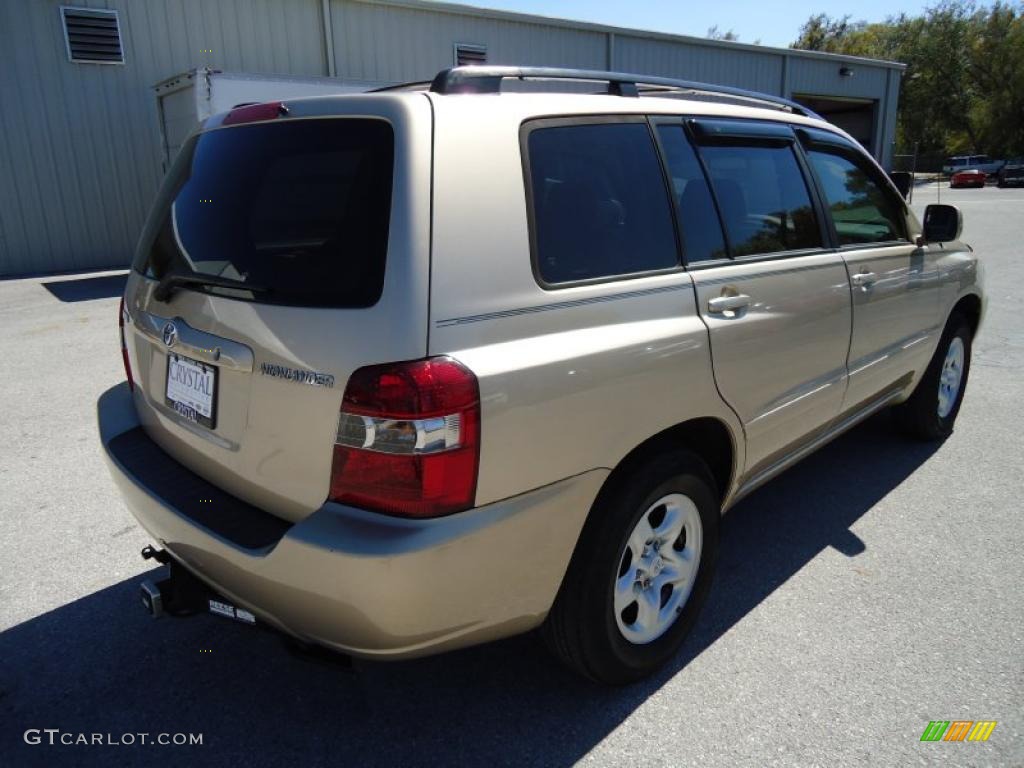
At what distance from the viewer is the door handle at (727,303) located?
2.50m

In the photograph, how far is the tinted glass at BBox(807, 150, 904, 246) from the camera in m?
3.42

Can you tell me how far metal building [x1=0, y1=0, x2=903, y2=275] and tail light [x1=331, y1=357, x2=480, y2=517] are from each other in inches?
508

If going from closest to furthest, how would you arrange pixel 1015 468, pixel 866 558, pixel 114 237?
pixel 866 558, pixel 1015 468, pixel 114 237

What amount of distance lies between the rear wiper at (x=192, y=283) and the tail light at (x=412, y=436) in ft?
1.63

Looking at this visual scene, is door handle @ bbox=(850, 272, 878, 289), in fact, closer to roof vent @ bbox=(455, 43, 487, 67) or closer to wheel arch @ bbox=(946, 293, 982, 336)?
wheel arch @ bbox=(946, 293, 982, 336)

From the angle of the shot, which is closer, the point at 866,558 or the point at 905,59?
the point at 866,558

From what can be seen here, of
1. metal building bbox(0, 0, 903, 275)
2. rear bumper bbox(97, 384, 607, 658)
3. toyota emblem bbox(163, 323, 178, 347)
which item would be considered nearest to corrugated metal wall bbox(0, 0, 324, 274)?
metal building bbox(0, 0, 903, 275)

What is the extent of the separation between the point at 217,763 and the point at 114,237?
13.1 meters

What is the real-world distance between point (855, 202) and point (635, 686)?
253 centimetres

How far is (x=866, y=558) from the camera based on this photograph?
3279 mm

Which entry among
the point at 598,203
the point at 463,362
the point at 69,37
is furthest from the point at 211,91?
the point at 463,362

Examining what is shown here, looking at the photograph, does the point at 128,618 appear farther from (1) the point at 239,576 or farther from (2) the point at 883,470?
(2) the point at 883,470

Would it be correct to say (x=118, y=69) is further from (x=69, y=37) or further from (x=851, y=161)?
(x=851, y=161)

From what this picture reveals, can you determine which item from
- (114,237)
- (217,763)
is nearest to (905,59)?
(114,237)
